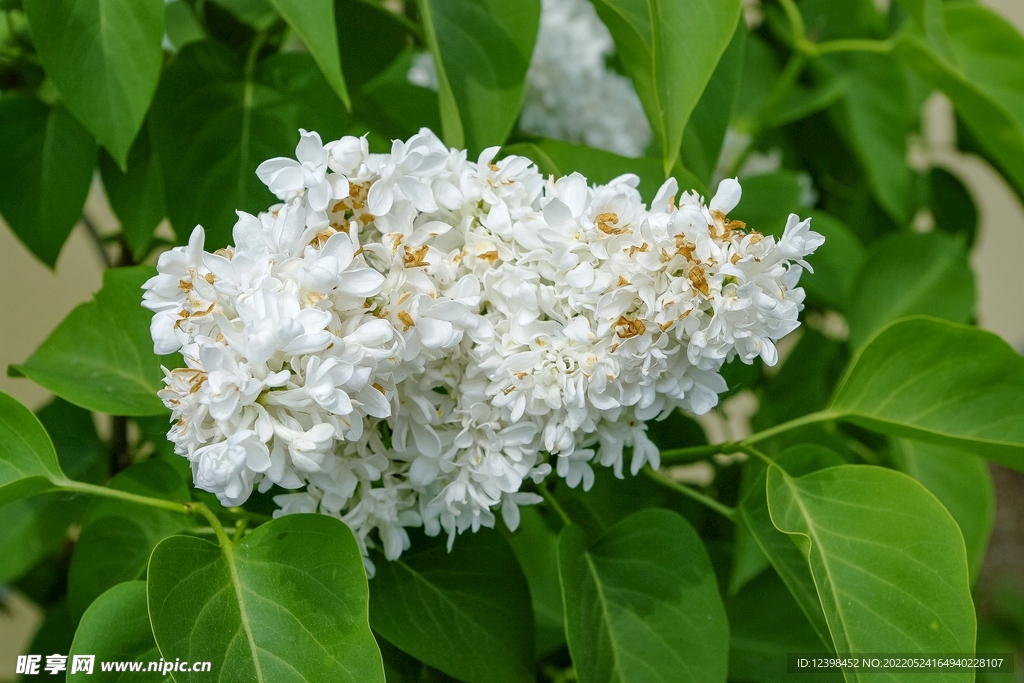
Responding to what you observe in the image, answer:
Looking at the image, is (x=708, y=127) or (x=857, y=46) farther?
(x=857, y=46)

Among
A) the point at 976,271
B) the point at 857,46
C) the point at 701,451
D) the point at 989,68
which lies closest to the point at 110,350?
the point at 701,451

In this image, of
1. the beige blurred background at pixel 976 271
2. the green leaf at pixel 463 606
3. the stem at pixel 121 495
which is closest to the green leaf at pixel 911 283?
the beige blurred background at pixel 976 271

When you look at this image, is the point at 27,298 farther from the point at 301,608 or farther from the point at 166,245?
the point at 301,608

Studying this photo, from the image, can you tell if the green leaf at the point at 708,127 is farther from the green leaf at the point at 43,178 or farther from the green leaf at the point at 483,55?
the green leaf at the point at 43,178

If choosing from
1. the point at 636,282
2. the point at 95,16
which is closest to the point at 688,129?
the point at 636,282

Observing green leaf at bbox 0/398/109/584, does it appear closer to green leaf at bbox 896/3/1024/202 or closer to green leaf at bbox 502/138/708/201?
green leaf at bbox 502/138/708/201

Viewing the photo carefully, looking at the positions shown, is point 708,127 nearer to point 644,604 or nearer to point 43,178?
point 644,604

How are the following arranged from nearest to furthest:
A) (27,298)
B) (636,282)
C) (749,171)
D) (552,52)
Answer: (636,282) < (552,52) < (749,171) < (27,298)
